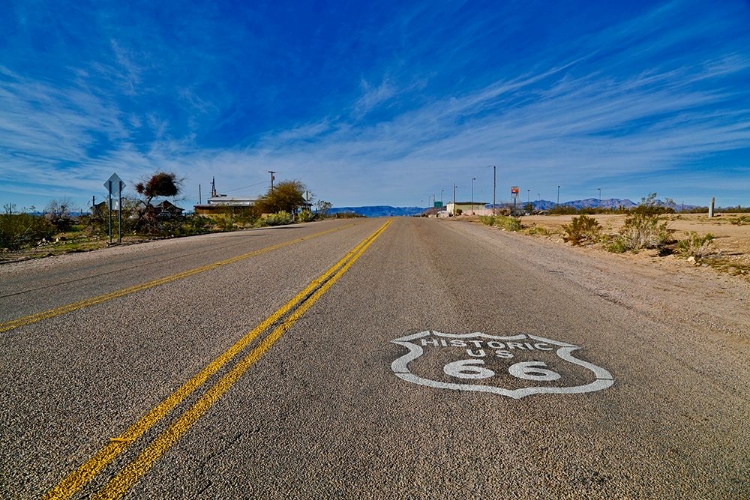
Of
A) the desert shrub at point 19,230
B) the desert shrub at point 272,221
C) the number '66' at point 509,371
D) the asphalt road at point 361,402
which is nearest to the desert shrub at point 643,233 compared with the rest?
the asphalt road at point 361,402

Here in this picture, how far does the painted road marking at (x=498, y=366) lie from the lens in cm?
315

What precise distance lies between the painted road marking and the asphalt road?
0.08ft

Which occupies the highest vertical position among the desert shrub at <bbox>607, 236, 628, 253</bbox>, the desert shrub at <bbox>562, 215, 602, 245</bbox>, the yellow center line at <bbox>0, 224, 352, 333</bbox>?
the desert shrub at <bbox>562, 215, 602, 245</bbox>

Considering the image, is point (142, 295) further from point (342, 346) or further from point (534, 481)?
point (534, 481)

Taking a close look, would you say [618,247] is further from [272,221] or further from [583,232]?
[272,221]

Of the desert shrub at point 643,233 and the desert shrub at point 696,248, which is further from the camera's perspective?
the desert shrub at point 643,233

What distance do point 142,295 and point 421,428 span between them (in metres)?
5.61

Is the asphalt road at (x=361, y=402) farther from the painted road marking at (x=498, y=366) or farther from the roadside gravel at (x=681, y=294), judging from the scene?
the roadside gravel at (x=681, y=294)

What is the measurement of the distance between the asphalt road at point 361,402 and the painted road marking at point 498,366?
2 centimetres

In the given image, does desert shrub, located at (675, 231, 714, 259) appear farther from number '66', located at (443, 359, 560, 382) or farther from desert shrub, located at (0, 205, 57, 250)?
desert shrub, located at (0, 205, 57, 250)

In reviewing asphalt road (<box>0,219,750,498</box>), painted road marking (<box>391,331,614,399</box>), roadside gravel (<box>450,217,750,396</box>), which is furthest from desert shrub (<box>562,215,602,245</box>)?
painted road marking (<box>391,331,614,399</box>)

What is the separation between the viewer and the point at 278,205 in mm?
60875

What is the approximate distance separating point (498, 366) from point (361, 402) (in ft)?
4.54

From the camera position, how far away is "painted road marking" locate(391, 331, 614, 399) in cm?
315
